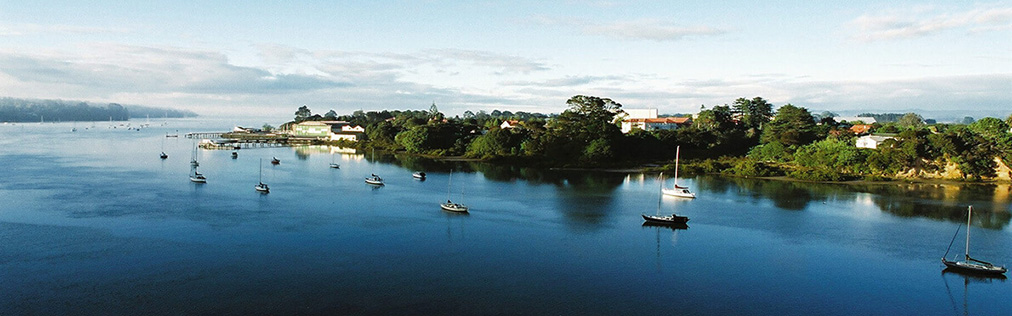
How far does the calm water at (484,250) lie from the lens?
1720 cm

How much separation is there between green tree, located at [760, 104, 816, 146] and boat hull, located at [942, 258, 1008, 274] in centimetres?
3372

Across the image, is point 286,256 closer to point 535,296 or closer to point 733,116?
point 535,296

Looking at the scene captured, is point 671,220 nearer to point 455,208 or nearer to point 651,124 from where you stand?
point 455,208

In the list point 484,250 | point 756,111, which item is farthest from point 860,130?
point 484,250

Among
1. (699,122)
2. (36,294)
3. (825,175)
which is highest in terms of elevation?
(699,122)

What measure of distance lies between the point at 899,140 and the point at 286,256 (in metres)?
44.1

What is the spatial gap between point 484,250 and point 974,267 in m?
16.1

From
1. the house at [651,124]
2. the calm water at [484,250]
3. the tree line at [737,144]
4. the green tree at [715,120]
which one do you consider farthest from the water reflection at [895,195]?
the house at [651,124]

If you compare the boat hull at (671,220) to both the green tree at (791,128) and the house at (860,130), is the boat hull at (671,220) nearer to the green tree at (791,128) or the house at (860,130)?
the green tree at (791,128)

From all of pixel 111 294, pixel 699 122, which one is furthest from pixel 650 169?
pixel 111 294

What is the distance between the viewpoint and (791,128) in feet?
193

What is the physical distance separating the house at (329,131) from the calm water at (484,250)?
48794 millimetres

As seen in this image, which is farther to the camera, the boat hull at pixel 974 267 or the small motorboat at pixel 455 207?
the small motorboat at pixel 455 207

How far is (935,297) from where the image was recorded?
720 inches
